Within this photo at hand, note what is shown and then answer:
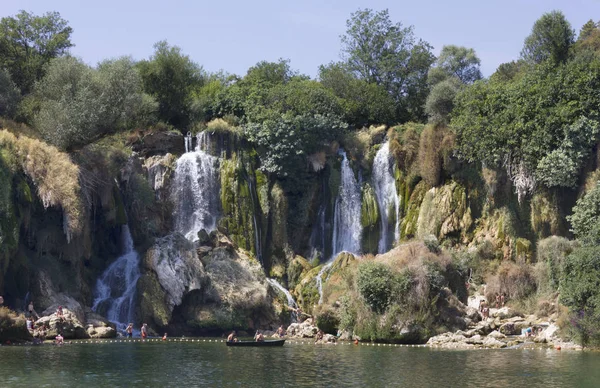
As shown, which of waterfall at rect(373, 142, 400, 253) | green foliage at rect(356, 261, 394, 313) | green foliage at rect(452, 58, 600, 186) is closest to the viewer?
green foliage at rect(356, 261, 394, 313)

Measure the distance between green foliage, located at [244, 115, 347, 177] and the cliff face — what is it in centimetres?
93

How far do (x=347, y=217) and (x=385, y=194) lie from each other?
11.5ft

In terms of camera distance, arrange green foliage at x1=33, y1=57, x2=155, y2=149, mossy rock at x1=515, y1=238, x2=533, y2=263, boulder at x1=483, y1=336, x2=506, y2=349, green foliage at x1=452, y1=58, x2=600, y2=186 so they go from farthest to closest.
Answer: green foliage at x1=33, y1=57, x2=155, y2=149
mossy rock at x1=515, y1=238, x2=533, y2=263
green foliage at x1=452, y1=58, x2=600, y2=186
boulder at x1=483, y1=336, x2=506, y2=349

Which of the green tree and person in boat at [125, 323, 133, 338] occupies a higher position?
the green tree

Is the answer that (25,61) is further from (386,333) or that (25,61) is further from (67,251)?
(386,333)

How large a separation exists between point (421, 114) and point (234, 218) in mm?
23106

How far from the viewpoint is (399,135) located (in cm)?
7050

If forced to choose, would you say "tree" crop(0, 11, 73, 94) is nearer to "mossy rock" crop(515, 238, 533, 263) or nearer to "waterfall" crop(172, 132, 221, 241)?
"waterfall" crop(172, 132, 221, 241)

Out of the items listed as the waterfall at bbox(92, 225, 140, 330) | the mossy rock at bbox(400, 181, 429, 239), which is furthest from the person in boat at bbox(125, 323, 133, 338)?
the mossy rock at bbox(400, 181, 429, 239)

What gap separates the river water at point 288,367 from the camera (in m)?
34.4

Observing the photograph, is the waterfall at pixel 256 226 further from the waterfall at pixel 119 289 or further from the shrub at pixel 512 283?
the shrub at pixel 512 283

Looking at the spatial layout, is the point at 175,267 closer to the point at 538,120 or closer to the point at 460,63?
the point at 538,120

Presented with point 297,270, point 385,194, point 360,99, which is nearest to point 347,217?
point 385,194

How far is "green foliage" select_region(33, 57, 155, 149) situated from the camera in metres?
60.5
